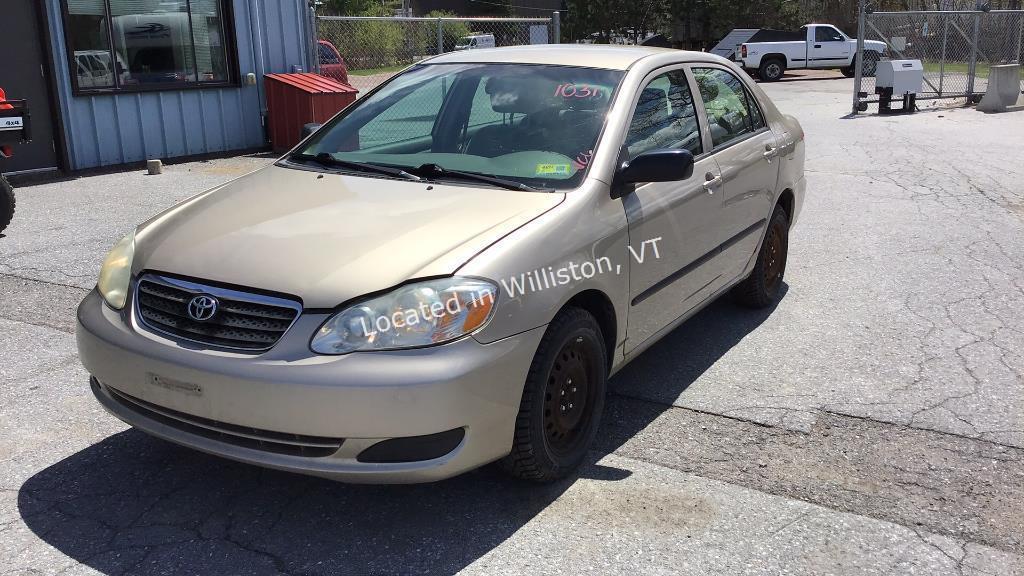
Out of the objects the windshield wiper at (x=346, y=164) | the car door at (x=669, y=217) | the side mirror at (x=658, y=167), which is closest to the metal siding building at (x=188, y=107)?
the windshield wiper at (x=346, y=164)

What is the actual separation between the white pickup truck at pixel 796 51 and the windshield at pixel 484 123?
1031 inches

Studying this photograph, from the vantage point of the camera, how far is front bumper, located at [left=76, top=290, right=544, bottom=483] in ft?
9.61

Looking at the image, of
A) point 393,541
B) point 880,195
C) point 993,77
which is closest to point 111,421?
point 393,541

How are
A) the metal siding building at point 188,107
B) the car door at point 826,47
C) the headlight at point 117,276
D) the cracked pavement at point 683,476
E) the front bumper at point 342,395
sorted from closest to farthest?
the front bumper at point 342,395
the cracked pavement at point 683,476
the headlight at point 117,276
the metal siding building at point 188,107
the car door at point 826,47

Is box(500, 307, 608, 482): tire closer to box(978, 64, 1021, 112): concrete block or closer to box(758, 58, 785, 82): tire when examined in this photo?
box(978, 64, 1021, 112): concrete block

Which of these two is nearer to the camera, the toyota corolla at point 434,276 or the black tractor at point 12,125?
the toyota corolla at point 434,276

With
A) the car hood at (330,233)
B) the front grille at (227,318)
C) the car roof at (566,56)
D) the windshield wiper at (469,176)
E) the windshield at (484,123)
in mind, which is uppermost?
the car roof at (566,56)

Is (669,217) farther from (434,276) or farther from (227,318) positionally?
(227,318)

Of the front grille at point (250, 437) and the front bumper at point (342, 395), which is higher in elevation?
the front bumper at point (342, 395)

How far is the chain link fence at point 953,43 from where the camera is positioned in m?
19.6

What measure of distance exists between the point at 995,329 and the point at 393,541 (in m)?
4.01

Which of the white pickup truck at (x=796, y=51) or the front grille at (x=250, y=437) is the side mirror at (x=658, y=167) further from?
the white pickup truck at (x=796, y=51)

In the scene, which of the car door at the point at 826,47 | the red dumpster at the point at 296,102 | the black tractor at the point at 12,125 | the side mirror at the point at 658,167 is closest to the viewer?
the side mirror at the point at 658,167

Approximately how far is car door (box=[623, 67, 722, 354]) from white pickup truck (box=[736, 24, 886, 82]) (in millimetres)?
25855
